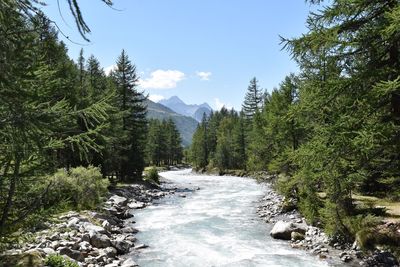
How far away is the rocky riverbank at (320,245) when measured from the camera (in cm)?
1383

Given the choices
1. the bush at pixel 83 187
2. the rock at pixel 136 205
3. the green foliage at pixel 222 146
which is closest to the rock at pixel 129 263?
the bush at pixel 83 187

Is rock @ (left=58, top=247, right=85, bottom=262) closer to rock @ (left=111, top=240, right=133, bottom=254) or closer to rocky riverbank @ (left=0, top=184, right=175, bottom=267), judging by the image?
rocky riverbank @ (left=0, top=184, right=175, bottom=267)

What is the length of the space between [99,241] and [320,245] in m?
10.00

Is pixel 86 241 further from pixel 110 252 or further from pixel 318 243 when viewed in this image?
pixel 318 243

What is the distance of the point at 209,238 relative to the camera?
19.1 metres

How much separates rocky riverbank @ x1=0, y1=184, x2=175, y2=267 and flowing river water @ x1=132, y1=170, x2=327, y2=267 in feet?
2.83

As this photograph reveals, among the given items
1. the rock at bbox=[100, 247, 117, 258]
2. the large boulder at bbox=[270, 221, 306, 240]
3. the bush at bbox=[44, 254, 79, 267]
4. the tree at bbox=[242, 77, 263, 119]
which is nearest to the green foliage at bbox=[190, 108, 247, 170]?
the tree at bbox=[242, 77, 263, 119]

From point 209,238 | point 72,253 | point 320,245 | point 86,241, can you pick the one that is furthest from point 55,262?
point 320,245

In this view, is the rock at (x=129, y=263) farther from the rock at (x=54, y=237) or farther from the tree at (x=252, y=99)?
the tree at (x=252, y=99)

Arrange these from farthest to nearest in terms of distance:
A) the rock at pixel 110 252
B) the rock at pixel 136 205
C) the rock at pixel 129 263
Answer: the rock at pixel 136 205, the rock at pixel 110 252, the rock at pixel 129 263

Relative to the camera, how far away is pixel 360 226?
15.9 metres

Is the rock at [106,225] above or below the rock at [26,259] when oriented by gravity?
below

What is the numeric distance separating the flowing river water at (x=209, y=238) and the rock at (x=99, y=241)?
4.53ft

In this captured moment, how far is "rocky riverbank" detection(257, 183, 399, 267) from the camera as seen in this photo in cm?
1383
